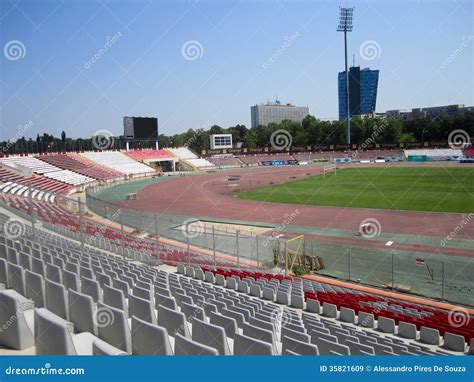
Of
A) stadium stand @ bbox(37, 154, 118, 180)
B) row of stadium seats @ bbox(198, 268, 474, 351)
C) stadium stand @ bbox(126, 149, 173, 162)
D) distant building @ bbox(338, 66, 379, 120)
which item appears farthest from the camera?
distant building @ bbox(338, 66, 379, 120)

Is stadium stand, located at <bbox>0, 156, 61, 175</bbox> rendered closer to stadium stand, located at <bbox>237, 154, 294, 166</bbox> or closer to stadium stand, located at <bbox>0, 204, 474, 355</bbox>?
stadium stand, located at <bbox>0, 204, 474, 355</bbox>

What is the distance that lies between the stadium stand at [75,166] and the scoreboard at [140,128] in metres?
14.5

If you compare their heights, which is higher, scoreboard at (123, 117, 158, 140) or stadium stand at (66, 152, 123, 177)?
scoreboard at (123, 117, 158, 140)

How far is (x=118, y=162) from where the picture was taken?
73.8m

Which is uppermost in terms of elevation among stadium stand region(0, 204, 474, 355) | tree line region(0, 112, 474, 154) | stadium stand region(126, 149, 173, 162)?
tree line region(0, 112, 474, 154)

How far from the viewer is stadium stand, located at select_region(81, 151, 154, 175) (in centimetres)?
7056

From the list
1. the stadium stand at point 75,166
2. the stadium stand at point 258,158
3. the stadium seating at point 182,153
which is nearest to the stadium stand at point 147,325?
the stadium stand at point 75,166

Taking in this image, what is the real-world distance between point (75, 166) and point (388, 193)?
1840 inches

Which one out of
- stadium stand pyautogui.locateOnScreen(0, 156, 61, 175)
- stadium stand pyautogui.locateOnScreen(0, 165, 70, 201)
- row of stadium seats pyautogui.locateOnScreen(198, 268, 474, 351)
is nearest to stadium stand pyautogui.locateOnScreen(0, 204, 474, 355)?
row of stadium seats pyautogui.locateOnScreen(198, 268, 474, 351)

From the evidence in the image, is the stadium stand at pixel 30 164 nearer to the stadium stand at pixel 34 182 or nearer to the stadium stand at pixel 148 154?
the stadium stand at pixel 34 182

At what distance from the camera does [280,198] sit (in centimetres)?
3984

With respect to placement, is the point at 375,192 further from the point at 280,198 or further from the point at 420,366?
the point at 420,366

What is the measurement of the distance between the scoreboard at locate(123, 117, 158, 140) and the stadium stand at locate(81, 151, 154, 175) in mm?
4670

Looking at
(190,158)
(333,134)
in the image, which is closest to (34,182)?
(190,158)
